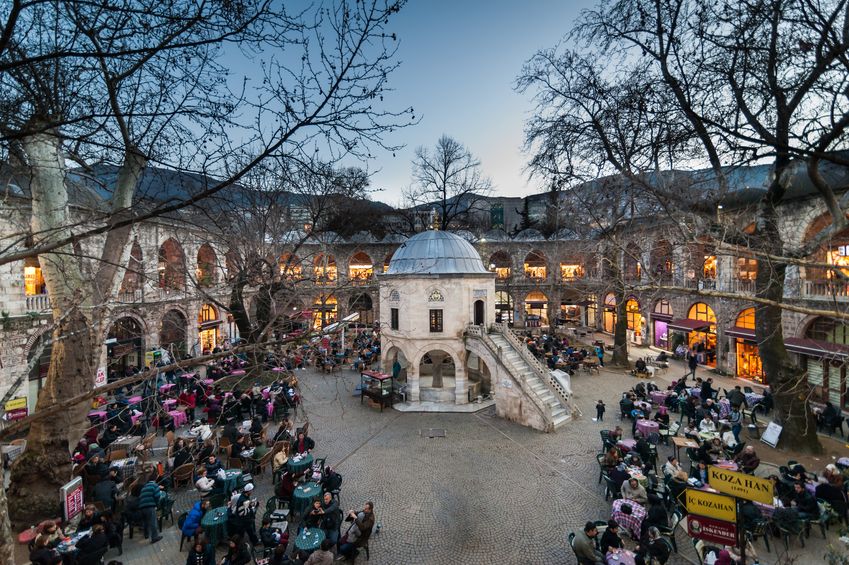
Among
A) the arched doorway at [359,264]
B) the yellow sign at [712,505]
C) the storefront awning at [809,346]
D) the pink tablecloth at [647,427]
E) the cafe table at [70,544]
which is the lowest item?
the pink tablecloth at [647,427]

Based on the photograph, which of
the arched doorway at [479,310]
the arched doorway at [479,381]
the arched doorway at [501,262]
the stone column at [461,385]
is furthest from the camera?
the arched doorway at [501,262]

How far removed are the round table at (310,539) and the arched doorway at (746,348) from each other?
24.0 meters

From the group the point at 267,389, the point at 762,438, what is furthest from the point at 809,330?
the point at 267,389

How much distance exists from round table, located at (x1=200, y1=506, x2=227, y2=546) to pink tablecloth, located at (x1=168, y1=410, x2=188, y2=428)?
8500 millimetres

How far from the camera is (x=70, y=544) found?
307 inches

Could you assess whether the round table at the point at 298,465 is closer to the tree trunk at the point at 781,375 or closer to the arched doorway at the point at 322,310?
the arched doorway at the point at 322,310

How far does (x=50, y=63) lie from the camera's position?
15.8 ft

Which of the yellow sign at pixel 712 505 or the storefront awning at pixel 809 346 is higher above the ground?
the yellow sign at pixel 712 505

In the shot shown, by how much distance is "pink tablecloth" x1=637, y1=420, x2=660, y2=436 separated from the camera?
14.1 m

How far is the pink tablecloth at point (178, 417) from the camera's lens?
16.0m

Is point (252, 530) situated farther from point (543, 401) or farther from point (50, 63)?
point (543, 401)

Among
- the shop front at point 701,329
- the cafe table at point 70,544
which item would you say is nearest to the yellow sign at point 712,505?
the cafe table at point 70,544

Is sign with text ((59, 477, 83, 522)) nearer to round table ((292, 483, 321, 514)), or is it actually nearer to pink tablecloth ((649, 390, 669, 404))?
round table ((292, 483, 321, 514))

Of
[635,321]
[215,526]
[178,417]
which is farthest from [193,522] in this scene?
[635,321]
